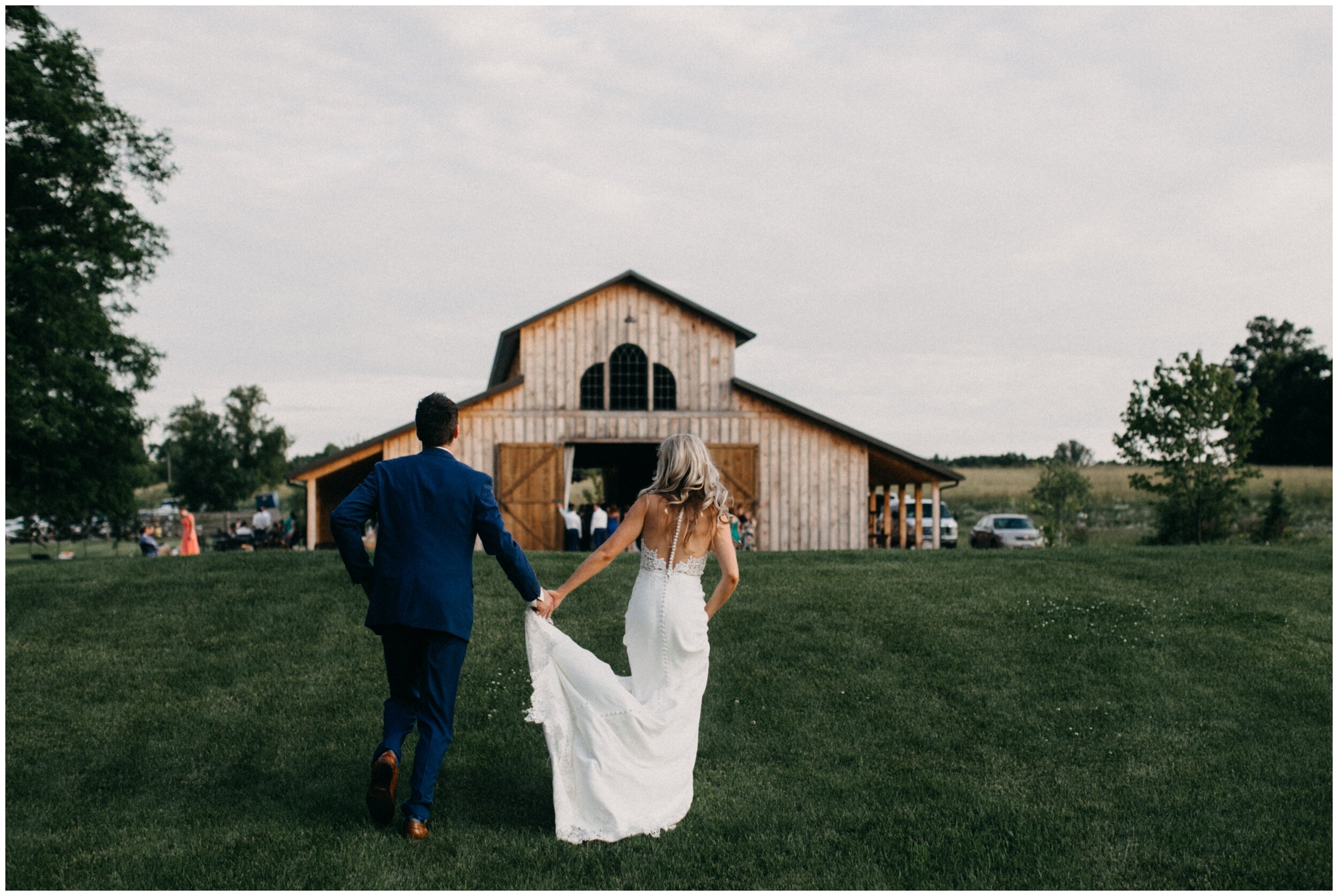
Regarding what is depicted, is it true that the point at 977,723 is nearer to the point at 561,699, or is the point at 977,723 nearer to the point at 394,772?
the point at 561,699

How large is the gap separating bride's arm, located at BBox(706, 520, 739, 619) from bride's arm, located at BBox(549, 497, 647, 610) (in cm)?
43

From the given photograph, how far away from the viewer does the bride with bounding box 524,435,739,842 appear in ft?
17.3

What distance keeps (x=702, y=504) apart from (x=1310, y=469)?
65535mm

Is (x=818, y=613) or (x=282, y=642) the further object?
(x=818, y=613)

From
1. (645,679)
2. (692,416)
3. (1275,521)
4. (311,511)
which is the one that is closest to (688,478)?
(645,679)

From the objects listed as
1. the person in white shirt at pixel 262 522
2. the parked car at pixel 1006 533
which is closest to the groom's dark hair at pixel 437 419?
the person in white shirt at pixel 262 522

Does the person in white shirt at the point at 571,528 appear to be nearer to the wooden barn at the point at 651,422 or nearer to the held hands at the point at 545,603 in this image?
the wooden barn at the point at 651,422

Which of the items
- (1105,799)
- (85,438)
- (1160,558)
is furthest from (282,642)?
(85,438)

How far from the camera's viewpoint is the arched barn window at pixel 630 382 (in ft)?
72.8

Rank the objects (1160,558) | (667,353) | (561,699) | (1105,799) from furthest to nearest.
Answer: (667,353) < (1160,558) < (1105,799) < (561,699)

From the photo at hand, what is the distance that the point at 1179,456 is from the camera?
27766 millimetres

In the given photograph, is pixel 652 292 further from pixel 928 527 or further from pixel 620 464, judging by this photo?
pixel 928 527

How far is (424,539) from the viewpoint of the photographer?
5188 millimetres

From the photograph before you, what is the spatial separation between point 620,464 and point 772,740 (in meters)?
23.8
